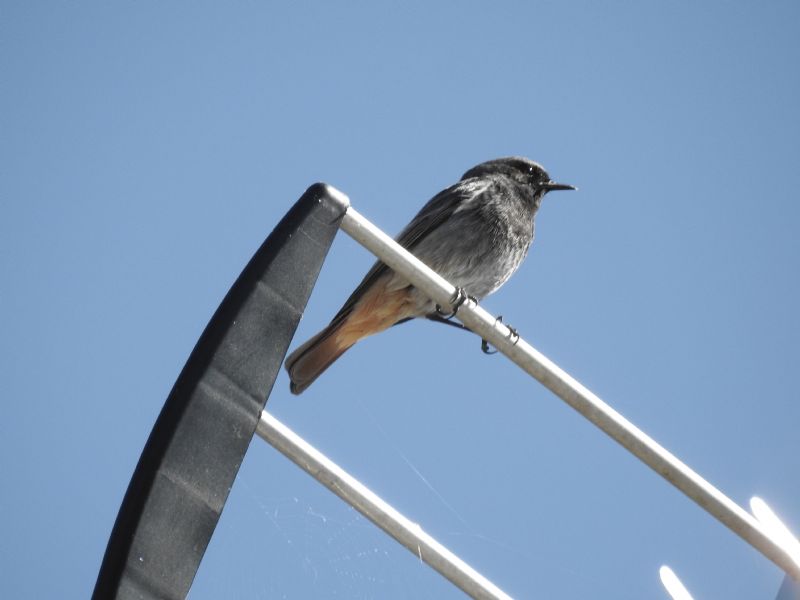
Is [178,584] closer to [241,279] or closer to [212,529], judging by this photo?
[212,529]

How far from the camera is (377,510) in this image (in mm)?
2887

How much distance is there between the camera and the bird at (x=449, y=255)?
243 inches

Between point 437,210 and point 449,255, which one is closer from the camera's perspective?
point 449,255

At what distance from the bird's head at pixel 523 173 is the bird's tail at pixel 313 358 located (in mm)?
2130

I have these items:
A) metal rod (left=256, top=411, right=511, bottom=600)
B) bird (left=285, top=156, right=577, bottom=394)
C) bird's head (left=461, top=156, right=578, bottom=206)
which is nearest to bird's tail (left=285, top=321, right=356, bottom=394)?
bird (left=285, top=156, right=577, bottom=394)

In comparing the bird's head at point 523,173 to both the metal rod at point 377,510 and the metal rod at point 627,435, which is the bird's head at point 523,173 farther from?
the metal rod at point 377,510

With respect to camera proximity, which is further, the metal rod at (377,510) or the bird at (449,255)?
the bird at (449,255)

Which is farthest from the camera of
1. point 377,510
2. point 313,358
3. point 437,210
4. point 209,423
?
point 437,210

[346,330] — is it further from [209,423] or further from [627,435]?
[209,423]

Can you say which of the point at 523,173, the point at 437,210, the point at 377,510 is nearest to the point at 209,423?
the point at 377,510

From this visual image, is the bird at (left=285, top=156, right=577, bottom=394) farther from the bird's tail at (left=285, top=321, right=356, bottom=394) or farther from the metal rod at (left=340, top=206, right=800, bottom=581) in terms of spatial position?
the metal rod at (left=340, top=206, right=800, bottom=581)

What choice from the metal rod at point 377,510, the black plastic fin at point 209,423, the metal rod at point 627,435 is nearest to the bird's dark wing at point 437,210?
the metal rod at point 627,435

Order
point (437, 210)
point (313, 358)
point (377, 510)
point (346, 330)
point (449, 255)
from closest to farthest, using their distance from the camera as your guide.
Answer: point (377, 510) → point (313, 358) → point (346, 330) → point (449, 255) → point (437, 210)

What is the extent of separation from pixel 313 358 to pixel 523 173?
253cm
